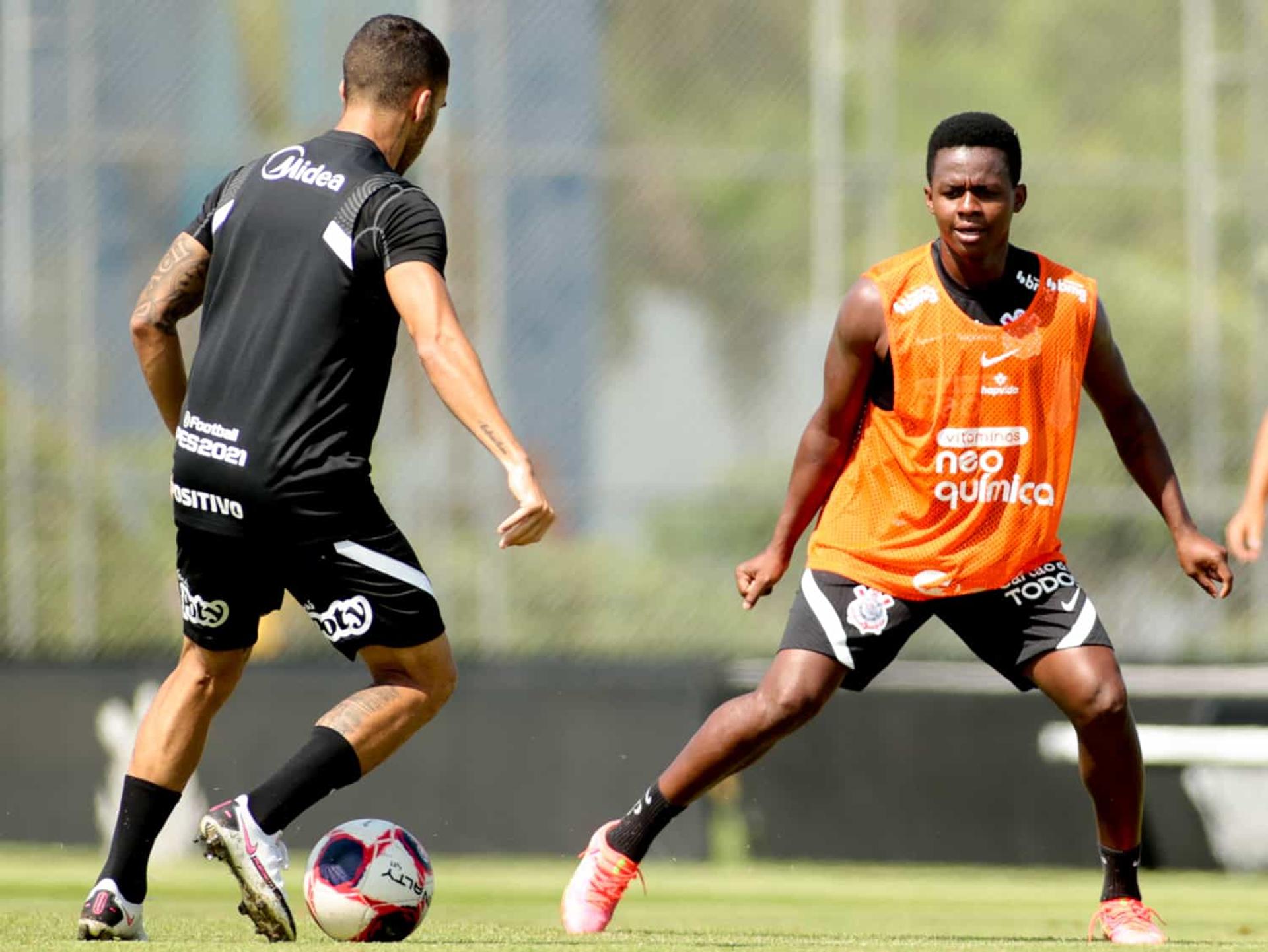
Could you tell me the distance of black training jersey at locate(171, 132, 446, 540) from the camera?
587 centimetres

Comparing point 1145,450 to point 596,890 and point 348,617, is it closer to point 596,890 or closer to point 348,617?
point 596,890

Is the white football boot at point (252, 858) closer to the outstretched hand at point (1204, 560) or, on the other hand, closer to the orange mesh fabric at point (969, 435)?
the orange mesh fabric at point (969, 435)

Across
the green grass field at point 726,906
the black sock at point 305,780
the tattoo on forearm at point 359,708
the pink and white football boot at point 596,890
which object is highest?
the tattoo on forearm at point 359,708

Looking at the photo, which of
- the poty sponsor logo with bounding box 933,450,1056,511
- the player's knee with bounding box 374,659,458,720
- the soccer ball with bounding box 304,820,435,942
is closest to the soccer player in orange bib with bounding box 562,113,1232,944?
the poty sponsor logo with bounding box 933,450,1056,511

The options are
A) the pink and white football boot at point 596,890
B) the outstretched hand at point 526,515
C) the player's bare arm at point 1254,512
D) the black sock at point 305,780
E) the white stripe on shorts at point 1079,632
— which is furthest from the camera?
the pink and white football boot at point 596,890

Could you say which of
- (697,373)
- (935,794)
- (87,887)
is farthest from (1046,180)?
(87,887)

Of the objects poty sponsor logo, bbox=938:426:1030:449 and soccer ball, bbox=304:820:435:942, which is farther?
poty sponsor logo, bbox=938:426:1030:449

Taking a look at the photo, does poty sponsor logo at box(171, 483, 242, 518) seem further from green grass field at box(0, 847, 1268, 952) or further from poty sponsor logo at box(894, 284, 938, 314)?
poty sponsor logo at box(894, 284, 938, 314)

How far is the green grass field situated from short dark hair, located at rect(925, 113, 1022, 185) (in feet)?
7.16

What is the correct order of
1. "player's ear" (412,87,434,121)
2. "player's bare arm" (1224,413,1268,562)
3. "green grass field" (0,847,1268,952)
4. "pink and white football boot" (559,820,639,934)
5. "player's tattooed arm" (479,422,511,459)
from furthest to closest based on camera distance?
"pink and white football boot" (559,820,639,934) → "green grass field" (0,847,1268,952) → "player's bare arm" (1224,413,1268,562) → "player's ear" (412,87,434,121) → "player's tattooed arm" (479,422,511,459)

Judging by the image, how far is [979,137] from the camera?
6598 millimetres

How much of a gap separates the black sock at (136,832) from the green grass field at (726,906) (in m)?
0.19

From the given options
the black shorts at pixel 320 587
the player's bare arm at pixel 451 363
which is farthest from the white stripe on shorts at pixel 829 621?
the player's bare arm at pixel 451 363

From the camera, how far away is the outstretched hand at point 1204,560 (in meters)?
6.72
